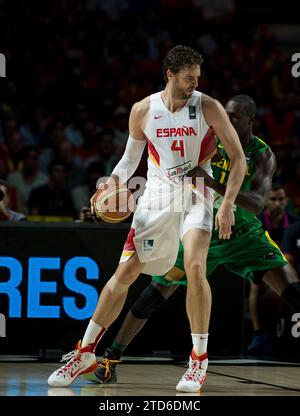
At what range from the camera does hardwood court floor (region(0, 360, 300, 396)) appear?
5.22 m

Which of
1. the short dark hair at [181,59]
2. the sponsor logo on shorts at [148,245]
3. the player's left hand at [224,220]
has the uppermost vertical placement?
the short dark hair at [181,59]

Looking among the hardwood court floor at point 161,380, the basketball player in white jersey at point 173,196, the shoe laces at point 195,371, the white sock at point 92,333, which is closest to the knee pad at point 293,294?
the hardwood court floor at point 161,380

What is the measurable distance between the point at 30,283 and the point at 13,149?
403 centimetres

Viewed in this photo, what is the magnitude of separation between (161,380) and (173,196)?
1285 millimetres

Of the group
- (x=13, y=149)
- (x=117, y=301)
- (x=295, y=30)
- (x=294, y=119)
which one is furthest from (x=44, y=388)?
(x=295, y=30)

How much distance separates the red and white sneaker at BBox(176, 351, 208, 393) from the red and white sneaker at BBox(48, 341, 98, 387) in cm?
63

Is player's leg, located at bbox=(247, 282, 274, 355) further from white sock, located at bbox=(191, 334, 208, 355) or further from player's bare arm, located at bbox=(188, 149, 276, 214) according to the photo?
white sock, located at bbox=(191, 334, 208, 355)

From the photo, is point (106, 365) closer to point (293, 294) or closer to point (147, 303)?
point (147, 303)

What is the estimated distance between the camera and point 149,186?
5.59 m

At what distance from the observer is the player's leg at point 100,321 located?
5.43 metres

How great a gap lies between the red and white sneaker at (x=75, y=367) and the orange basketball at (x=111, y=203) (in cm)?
80

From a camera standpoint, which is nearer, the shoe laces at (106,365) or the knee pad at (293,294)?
the shoe laces at (106,365)

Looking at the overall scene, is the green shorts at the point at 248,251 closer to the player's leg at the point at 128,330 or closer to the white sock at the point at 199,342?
the player's leg at the point at 128,330
